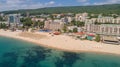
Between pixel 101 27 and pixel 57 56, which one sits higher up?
pixel 101 27

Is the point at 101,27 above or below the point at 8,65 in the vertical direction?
above

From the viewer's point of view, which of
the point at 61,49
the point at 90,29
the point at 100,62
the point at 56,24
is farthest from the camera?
the point at 56,24

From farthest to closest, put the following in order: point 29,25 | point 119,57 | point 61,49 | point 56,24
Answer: point 29,25, point 56,24, point 61,49, point 119,57

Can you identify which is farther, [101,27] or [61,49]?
[101,27]

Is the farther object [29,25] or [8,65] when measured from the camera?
[29,25]

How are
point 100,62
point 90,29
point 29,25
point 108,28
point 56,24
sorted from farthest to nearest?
point 29,25 → point 56,24 → point 90,29 → point 108,28 → point 100,62

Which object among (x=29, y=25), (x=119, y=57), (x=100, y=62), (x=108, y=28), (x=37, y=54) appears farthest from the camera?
(x=29, y=25)

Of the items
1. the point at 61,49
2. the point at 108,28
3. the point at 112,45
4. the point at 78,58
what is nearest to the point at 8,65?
the point at 78,58

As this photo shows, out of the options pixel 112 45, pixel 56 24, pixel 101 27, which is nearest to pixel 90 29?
pixel 101 27

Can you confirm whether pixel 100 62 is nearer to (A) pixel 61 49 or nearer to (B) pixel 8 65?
(A) pixel 61 49

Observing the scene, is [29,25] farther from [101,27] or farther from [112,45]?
[112,45]
